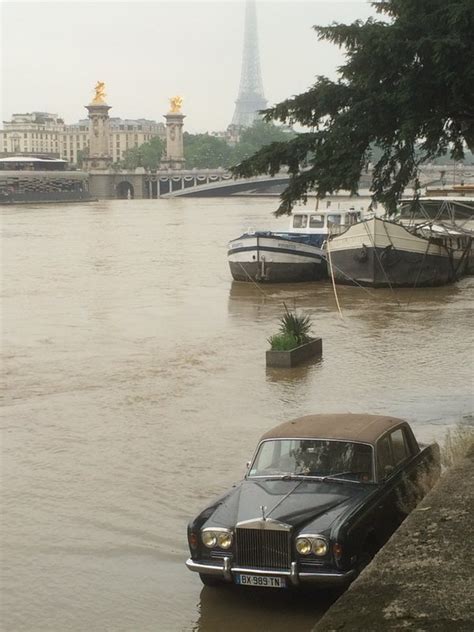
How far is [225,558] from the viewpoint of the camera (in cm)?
756

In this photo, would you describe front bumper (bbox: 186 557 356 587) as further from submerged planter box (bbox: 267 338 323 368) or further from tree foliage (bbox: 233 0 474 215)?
submerged planter box (bbox: 267 338 323 368)

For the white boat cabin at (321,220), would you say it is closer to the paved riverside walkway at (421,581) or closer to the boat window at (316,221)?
the boat window at (316,221)

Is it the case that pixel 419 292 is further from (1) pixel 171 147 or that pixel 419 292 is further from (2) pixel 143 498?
(1) pixel 171 147

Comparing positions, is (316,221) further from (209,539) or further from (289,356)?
(209,539)

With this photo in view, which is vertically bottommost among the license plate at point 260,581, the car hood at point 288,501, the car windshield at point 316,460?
the license plate at point 260,581

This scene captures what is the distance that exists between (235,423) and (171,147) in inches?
6284

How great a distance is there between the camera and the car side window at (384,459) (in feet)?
27.2

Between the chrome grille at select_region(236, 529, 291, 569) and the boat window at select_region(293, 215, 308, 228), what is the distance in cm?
2896

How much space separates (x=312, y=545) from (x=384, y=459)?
4.43 ft

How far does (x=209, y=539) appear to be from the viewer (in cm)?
764

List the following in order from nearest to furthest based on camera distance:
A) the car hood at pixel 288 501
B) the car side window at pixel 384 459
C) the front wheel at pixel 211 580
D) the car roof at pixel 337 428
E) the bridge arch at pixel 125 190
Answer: the car hood at pixel 288 501
the front wheel at pixel 211 580
the car side window at pixel 384 459
the car roof at pixel 337 428
the bridge arch at pixel 125 190

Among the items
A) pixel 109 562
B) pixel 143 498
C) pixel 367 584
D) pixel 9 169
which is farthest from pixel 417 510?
pixel 9 169

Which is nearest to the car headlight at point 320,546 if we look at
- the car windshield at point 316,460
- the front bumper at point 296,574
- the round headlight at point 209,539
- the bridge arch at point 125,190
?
the front bumper at point 296,574

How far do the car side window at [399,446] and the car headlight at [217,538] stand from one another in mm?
1721
